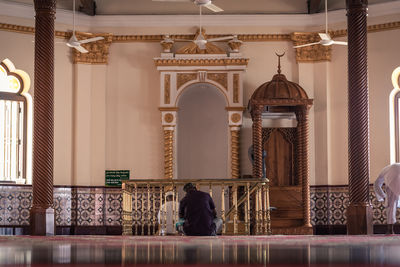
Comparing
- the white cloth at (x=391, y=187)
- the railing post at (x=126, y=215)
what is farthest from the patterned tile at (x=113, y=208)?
the white cloth at (x=391, y=187)

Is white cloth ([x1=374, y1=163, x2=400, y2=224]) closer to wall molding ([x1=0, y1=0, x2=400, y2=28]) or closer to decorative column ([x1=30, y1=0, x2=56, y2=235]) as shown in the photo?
wall molding ([x1=0, y1=0, x2=400, y2=28])

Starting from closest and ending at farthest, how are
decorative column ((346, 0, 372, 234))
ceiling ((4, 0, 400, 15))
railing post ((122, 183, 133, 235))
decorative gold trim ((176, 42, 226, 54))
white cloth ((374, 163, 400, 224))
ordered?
1. railing post ((122, 183, 133, 235))
2. white cloth ((374, 163, 400, 224))
3. decorative column ((346, 0, 372, 234))
4. decorative gold trim ((176, 42, 226, 54))
5. ceiling ((4, 0, 400, 15))

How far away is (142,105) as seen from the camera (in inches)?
675

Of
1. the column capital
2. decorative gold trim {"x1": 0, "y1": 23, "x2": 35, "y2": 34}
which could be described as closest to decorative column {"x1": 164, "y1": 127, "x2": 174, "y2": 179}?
decorative gold trim {"x1": 0, "y1": 23, "x2": 35, "y2": 34}

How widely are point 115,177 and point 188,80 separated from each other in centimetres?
275

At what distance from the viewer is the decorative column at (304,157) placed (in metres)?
15.6

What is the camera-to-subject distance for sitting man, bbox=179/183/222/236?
33.6 ft

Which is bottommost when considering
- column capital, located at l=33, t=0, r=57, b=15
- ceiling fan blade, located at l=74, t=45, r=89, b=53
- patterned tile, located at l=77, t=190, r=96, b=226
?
patterned tile, located at l=77, t=190, r=96, b=226

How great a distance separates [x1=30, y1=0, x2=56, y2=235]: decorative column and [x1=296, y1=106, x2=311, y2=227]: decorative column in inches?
216

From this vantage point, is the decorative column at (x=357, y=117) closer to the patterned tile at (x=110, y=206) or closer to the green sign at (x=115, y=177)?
the patterned tile at (x=110, y=206)

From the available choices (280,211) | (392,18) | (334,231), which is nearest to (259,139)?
(280,211)

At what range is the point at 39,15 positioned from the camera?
13.3 metres

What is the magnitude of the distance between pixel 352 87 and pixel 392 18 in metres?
3.78

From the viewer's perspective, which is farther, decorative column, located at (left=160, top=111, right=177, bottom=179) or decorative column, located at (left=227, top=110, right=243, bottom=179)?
decorative column, located at (left=160, top=111, right=177, bottom=179)
